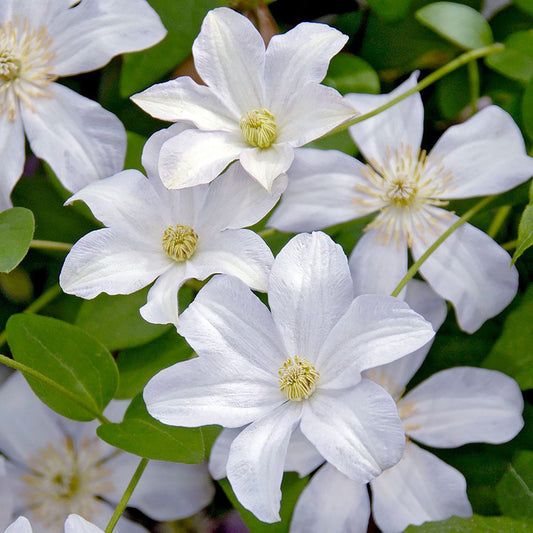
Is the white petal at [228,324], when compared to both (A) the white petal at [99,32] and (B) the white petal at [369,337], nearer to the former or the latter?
(B) the white petal at [369,337]

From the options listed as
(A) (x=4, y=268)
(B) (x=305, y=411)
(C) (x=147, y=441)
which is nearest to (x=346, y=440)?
(B) (x=305, y=411)

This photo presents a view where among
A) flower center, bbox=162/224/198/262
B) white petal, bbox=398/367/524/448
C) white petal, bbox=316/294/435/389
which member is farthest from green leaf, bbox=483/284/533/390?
flower center, bbox=162/224/198/262

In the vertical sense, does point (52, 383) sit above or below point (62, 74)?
below

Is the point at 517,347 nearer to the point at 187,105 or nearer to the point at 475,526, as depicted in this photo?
the point at 475,526

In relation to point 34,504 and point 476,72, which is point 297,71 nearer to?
point 476,72

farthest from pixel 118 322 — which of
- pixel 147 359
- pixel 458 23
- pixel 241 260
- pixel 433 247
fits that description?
pixel 458 23

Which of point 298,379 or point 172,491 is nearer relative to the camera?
point 298,379
